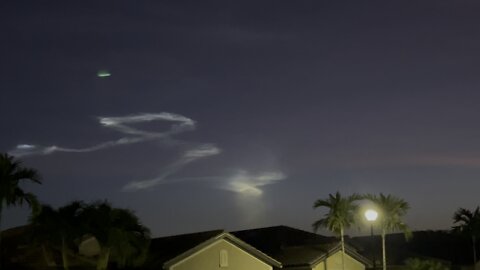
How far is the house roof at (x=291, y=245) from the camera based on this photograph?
55.9m

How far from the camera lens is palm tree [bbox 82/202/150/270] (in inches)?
1668

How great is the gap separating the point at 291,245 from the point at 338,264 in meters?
14.7

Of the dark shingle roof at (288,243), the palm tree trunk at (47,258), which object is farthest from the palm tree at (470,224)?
the palm tree trunk at (47,258)

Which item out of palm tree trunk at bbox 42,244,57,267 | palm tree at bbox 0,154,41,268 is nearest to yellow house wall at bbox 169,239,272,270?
palm tree trunk at bbox 42,244,57,267

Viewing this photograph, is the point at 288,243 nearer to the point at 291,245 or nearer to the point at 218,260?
the point at 291,245

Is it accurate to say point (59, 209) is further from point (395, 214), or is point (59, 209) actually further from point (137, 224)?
point (395, 214)

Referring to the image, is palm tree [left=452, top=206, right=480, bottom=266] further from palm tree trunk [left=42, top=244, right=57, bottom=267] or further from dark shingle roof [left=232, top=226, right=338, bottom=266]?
palm tree trunk [left=42, top=244, right=57, bottom=267]

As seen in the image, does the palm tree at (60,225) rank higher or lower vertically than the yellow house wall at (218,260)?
higher

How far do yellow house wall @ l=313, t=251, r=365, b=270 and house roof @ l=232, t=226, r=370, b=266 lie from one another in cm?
39

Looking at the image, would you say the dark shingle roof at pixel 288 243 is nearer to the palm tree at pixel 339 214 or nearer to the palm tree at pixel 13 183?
the palm tree at pixel 339 214

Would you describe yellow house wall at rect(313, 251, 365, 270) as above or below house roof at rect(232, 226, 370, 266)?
below

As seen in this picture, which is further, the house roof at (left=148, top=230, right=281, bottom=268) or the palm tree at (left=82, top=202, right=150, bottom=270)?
the house roof at (left=148, top=230, right=281, bottom=268)

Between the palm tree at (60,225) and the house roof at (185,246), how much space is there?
6.90 meters

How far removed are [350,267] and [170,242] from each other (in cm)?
1461
